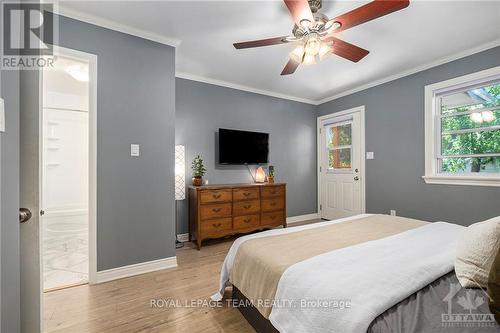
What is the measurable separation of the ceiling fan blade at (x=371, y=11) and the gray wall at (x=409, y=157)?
2.16 m

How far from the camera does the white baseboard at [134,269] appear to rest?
7.13 feet

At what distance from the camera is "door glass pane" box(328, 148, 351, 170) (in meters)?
4.25

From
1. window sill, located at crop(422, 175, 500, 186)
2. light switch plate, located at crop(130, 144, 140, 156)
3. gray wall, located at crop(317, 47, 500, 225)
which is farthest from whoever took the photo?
gray wall, located at crop(317, 47, 500, 225)

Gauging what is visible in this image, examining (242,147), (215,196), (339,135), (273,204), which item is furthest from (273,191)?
(339,135)

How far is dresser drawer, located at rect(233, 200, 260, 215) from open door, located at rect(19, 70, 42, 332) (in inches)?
93.5

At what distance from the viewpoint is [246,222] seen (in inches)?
132

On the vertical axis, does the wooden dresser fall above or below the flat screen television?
below

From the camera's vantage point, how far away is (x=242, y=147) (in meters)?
3.77

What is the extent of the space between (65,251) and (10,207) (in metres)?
2.72

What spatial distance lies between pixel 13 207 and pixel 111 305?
1.36m

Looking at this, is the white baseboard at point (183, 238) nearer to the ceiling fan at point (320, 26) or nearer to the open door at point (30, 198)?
the open door at point (30, 198)

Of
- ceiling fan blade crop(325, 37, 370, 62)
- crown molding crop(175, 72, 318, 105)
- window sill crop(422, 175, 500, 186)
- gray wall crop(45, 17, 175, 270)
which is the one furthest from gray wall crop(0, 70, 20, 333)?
window sill crop(422, 175, 500, 186)

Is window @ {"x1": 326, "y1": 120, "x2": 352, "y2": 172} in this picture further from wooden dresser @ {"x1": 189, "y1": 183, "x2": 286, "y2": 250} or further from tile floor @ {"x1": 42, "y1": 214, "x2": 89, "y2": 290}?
tile floor @ {"x1": 42, "y1": 214, "x2": 89, "y2": 290}

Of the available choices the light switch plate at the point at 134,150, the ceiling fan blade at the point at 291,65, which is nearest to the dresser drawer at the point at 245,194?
the light switch plate at the point at 134,150
